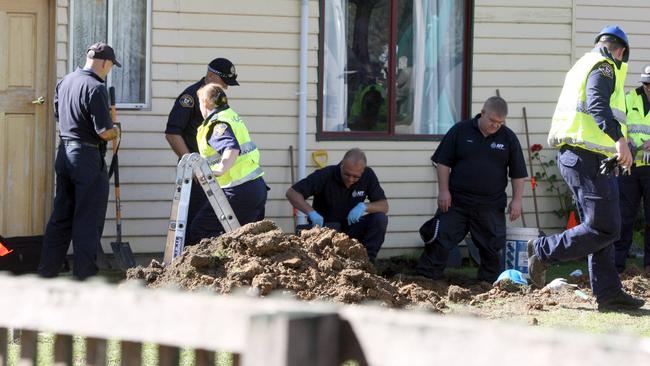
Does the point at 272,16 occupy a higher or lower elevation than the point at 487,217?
higher

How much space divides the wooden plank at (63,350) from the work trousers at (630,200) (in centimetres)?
783

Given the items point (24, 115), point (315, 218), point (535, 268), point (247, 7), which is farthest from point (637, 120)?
point (24, 115)

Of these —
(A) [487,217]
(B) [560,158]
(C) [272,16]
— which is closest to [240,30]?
(C) [272,16]

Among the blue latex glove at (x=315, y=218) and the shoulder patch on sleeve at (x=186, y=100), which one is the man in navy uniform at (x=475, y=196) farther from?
the shoulder patch on sleeve at (x=186, y=100)

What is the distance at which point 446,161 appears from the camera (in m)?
9.86

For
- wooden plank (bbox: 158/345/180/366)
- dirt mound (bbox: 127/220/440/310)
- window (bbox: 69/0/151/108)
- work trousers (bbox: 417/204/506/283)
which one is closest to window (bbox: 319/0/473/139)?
work trousers (bbox: 417/204/506/283)

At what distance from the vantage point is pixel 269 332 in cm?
245

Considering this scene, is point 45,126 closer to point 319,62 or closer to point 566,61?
point 319,62

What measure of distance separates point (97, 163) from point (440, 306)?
2828 millimetres

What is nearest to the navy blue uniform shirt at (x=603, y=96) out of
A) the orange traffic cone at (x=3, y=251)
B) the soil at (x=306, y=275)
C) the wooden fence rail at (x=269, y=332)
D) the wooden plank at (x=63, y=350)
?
the soil at (x=306, y=275)

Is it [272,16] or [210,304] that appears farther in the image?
[272,16]

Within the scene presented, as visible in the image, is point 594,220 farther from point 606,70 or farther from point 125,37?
point 125,37

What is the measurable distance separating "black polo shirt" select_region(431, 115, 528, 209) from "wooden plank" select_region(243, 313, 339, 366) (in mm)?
7354

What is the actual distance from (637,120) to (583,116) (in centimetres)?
269
